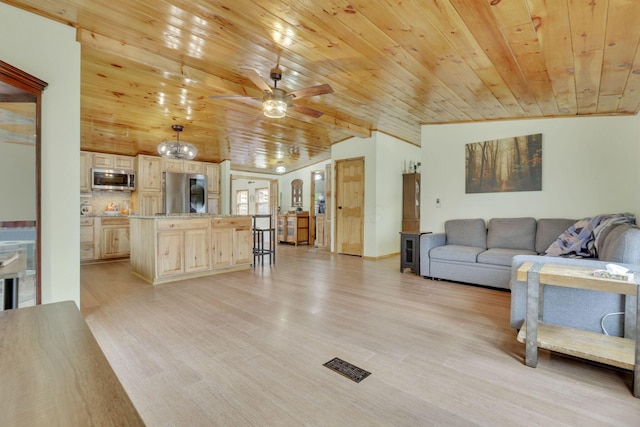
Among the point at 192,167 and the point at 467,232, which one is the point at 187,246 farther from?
the point at 467,232

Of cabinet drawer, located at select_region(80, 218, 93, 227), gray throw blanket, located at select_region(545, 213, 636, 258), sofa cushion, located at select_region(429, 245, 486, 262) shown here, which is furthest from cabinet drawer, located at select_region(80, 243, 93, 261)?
gray throw blanket, located at select_region(545, 213, 636, 258)

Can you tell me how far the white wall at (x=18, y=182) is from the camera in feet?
6.78

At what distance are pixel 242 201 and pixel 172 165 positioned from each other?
17.5ft

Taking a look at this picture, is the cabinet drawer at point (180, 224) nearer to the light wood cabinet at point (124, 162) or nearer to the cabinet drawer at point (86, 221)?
the cabinet drawer at point (86, 221)

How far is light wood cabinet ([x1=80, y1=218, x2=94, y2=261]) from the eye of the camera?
5531mm

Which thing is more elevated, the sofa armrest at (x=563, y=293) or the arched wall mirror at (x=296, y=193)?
the arched wall mirror at (x=296, y=193)

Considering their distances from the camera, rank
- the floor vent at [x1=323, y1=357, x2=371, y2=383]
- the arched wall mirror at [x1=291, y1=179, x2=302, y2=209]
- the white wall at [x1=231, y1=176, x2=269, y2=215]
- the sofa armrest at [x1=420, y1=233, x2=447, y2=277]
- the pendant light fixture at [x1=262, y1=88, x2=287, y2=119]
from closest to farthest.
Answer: the floor vent at [x1=323, y1=357, x2=371, y2=383]
the pendant light fixture at [x1=262, y1=88, x2=287, y2=119]
the sofa armrest at [x1=420, y1=233, x2=447, y2=277]
the arched wall mirror at [x1=291, y1=179, x2=302, y2=209]
the white wall at [x1=231, y1=176, x2=269, y2=215]

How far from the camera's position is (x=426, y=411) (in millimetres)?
1521

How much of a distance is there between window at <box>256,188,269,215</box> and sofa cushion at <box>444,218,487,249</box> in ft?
24.8

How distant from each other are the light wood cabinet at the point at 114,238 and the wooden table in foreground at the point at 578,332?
6.58 meters

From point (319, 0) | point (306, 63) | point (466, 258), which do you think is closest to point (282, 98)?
point (306, 63)

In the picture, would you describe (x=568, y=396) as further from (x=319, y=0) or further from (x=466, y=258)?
(x=319, y=0)

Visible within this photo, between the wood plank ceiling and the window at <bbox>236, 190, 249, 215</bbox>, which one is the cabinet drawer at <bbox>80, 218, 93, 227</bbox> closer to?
the wood plank ceiling

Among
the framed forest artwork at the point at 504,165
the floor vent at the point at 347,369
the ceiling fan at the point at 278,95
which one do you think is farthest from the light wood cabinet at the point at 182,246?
the framed forest artwork at the point at 504,165
